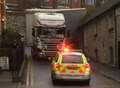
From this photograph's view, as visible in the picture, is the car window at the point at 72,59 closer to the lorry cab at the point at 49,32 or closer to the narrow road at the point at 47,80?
the narrow road at the point at 47,80

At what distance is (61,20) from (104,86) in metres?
17.2

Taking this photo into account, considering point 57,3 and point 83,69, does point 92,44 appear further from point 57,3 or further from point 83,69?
point 57,3

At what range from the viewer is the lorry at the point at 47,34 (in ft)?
130

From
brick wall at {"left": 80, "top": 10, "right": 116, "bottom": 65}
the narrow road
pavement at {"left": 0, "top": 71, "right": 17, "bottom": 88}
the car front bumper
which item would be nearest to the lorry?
the narrow road

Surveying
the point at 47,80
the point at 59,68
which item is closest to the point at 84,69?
the point at 59,68

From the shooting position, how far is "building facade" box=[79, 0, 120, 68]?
1473 inches

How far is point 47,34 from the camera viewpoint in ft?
133

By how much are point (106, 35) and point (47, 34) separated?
5.14 meters

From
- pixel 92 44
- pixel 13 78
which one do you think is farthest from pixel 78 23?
pixel 13 78

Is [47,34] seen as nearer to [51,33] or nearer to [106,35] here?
[51,33]

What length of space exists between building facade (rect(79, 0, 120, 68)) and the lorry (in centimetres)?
385

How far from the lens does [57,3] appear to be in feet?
295

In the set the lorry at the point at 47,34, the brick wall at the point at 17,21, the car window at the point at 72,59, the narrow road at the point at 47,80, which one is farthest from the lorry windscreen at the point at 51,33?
the brick wall at the point at 17,21

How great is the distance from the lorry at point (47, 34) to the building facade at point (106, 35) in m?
3.85
